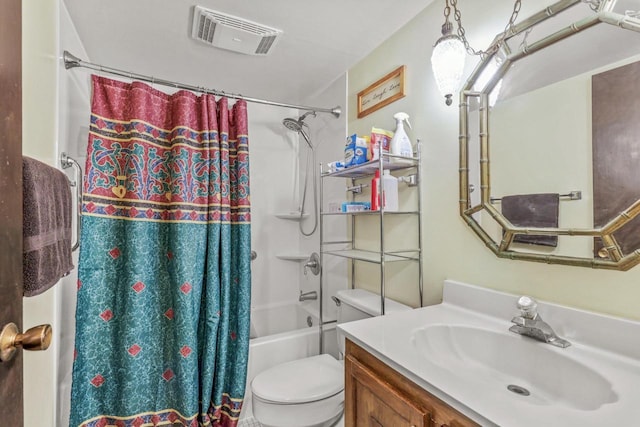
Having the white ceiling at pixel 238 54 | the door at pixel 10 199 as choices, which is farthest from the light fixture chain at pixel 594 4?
the door at pixel 10 199

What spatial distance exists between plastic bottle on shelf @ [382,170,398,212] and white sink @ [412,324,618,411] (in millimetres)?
600

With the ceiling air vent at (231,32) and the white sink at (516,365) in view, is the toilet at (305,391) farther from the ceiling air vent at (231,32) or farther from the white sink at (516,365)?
the ceiling air vent at (231,32)

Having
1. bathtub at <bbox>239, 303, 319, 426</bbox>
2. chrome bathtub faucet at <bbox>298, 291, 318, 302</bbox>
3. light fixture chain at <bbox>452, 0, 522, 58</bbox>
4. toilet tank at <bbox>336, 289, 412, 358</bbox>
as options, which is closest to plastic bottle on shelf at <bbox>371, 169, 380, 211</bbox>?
toilet tank at <bbox>336, 289, 412, 358</bbox>

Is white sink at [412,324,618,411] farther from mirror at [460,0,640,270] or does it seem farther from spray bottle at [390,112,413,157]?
spray bottle at [390,112,413,157]

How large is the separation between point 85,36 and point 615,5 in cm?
228

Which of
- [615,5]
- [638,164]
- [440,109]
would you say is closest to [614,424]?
[638,164]

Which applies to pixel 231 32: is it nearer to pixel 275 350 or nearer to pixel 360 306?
pixel 360 306

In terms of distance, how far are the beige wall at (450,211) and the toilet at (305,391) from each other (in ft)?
1.24

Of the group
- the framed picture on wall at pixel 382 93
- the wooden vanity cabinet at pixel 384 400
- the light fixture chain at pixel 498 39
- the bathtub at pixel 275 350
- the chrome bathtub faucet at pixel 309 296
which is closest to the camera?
the wooden vanity cabinet at pixel 384 400

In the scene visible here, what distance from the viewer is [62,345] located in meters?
1.48

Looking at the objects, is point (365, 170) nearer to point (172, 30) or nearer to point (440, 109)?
point (440, 109)

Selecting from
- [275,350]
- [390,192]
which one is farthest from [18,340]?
[275,350]

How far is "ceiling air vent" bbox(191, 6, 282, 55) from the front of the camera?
1.46m

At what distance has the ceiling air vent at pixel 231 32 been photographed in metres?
1.46
